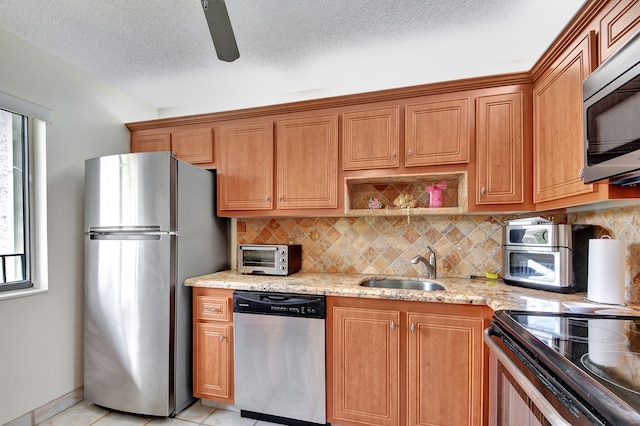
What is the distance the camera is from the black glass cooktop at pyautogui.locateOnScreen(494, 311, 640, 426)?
2.19 ft

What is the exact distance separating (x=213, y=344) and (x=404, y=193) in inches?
70.7

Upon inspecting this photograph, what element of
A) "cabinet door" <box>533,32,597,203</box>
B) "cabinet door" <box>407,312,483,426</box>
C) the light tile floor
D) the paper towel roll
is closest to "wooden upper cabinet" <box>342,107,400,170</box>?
"cabinet door" <box>533,32,597,203</box>

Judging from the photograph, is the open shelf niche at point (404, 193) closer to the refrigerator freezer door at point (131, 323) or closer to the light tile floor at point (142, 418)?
the refrigerator freezer door at point (131, 323)

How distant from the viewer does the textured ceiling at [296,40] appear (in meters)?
1.74

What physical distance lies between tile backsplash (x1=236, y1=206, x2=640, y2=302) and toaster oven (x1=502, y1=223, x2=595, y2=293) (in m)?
0.32

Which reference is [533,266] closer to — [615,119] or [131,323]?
[615,119]

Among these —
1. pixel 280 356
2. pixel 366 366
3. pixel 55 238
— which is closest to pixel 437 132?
pixel 366 366

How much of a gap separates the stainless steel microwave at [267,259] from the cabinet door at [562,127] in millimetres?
1706

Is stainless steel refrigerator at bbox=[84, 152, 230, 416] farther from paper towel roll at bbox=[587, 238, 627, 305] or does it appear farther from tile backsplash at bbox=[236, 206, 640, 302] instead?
paper towel roll at bbox=[587, 238, 627, 305]

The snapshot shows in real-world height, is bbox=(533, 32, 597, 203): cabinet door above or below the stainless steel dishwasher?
above

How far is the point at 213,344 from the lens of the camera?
2.16 meters

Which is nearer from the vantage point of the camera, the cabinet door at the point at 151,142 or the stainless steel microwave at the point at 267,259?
the stainless steel microwave at the point at 267,259

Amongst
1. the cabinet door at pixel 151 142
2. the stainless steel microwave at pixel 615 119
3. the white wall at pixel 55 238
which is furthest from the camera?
the cabinet door at pixel 151 142

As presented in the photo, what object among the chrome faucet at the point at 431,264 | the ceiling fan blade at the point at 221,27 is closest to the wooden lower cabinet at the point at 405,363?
the chrome faucet at the point at 431,264
